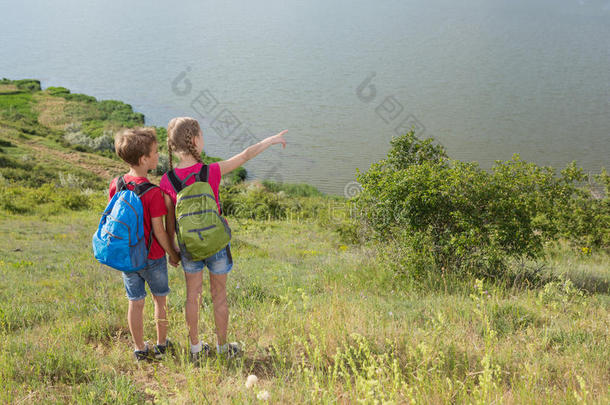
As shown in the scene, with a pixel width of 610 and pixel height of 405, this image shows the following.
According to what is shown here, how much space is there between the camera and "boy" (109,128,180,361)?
9.37 feet

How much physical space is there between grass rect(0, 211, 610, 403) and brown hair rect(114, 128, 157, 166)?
145cm

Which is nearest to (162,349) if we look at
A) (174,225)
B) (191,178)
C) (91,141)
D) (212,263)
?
(212,263)

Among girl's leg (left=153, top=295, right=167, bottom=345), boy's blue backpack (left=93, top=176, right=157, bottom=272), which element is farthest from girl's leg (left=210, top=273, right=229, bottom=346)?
boy's blue backpack (left=93, top=176, right=157, bottom=272)

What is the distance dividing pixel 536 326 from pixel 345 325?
178cm

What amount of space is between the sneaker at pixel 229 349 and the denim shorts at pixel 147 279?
2.05 feet

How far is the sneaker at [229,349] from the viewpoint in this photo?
10.1 ft

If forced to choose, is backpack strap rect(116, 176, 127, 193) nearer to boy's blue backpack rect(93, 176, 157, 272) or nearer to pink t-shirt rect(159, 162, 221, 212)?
boy's blue backpack rect(93, 176, 157, 272)

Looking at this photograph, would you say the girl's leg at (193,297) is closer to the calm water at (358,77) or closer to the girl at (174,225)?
the girl at (174,225)

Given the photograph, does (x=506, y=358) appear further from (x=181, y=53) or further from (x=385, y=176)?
(x=181, y=53)

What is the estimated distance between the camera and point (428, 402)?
2.25 meters

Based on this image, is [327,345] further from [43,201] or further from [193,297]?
[43,201]

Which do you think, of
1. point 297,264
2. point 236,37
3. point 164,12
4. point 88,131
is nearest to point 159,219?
point 297,264

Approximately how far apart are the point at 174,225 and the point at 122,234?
0.37 m

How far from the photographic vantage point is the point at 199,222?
2738mm
